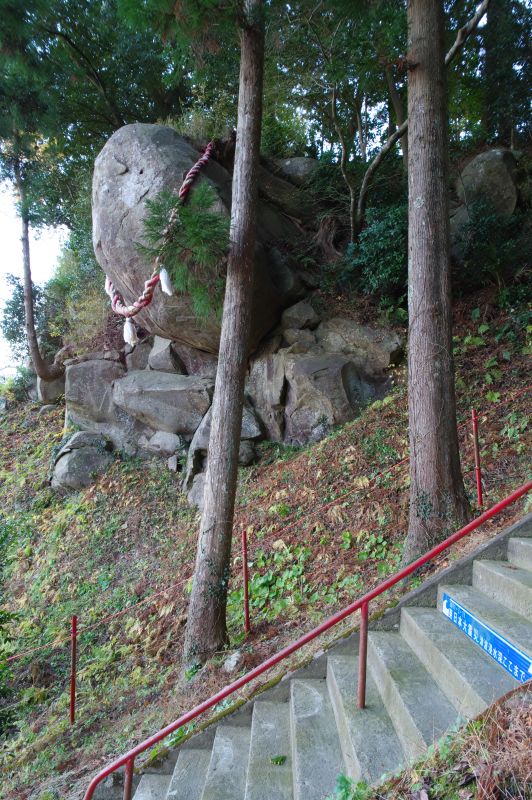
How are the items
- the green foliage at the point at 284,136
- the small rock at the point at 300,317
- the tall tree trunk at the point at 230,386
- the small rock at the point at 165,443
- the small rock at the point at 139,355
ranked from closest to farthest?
the tall tree trunk at the point at 230,386 < the small rock at the point at 300,317 < the small rock at the point at 165,443 < the small rock at the point at 139,355 < the green foliage at the point at 284,136

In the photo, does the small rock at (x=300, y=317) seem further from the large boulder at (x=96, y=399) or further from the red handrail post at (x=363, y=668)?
the red handrail post at (x=363, y=668)

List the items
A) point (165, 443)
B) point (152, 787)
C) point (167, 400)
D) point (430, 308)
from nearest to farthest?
A: point (152, 787), point (430, 308), point (167, 400), point (165, 443)

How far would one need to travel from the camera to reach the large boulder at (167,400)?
35.0 feet

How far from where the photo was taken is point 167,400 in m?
10.8

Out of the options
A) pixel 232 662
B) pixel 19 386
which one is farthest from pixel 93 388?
pixel 232 662

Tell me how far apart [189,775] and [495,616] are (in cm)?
274

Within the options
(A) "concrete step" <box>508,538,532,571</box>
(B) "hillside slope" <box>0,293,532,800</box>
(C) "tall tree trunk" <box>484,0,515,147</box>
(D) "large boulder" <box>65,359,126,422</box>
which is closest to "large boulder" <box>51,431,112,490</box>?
(B) "hillside slope" <box>0,293,532,800</box>

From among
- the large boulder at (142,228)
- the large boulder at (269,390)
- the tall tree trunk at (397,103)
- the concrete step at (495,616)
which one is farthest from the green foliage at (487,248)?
the concrete step at (495,616)

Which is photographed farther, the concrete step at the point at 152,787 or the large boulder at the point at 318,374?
the large boulder at the point at 318,374

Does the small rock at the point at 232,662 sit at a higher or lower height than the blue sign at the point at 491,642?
lower

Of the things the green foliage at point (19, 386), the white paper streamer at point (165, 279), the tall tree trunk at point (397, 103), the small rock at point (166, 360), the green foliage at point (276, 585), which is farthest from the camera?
the green foliage at point (19, 386)

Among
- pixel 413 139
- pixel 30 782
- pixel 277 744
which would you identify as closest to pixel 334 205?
pixel 413 139

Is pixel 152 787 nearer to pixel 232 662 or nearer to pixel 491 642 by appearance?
pixel 232 662

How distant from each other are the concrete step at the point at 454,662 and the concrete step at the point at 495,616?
11 cm
